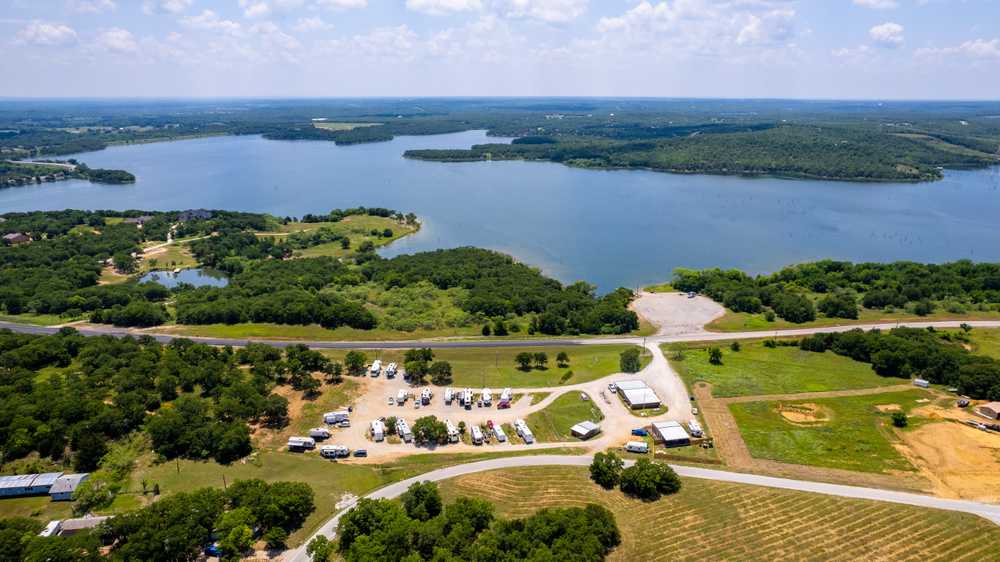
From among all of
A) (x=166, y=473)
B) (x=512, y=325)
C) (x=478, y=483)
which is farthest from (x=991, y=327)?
(x=166, y=473)

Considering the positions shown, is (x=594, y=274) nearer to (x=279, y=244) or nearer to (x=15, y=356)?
(x=279, y=244)

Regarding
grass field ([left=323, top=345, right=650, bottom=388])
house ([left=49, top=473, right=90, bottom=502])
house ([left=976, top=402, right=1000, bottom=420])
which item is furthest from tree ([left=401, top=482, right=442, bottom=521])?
house ([left=976, top=402, right=1000, bottom=420])

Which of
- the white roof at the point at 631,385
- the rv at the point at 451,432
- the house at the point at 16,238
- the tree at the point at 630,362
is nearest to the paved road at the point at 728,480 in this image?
the rv at the point at 451,432

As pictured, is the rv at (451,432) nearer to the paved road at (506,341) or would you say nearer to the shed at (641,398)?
the shed at (641,398)

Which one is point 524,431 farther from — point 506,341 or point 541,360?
point 506,341

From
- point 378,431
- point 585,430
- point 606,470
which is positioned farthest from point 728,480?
point 378,431

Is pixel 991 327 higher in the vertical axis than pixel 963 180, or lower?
lower

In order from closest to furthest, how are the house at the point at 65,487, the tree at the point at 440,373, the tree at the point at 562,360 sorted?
the house at the point at 65,487, the tree at the point at 440,373, the tree at the point at 562,360
